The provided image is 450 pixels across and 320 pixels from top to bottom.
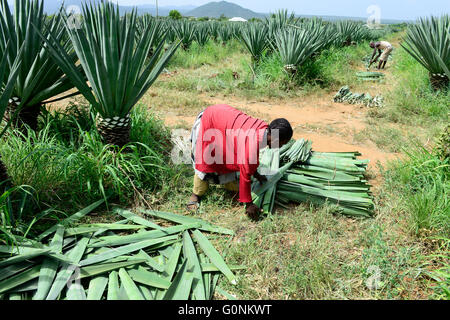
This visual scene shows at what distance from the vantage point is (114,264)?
72.7 inches

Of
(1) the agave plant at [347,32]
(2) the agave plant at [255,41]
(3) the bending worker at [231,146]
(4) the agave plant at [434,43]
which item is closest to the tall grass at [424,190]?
(3) the bending worker at [231,146]

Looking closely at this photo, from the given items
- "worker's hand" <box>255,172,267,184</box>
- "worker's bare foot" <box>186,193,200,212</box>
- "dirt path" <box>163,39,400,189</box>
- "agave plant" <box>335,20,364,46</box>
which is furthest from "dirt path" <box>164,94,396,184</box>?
"agave plant" <box>335,20,364,46</box>

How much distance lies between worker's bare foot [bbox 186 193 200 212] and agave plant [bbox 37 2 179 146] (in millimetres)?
839

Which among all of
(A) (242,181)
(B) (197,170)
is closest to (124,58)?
(B) (197,170)

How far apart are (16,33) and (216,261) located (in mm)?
2629

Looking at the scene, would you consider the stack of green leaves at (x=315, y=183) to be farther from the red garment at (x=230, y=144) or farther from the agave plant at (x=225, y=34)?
the agave plant at (x=225, y=34)

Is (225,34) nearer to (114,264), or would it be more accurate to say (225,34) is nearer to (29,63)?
(29,63)

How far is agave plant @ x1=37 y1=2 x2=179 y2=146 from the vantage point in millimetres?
2475

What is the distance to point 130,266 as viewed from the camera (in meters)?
1.89

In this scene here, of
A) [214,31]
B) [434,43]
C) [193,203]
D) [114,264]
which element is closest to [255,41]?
[434,43]

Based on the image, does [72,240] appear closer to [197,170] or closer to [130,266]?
[130,266]

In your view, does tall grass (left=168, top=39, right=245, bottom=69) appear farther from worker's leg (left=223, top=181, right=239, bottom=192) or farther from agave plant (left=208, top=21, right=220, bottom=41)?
worker's leg (left=223, top=181, right=239, bottom=192)

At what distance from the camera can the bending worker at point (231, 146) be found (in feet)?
7.48

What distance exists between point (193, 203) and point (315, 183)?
112cm
